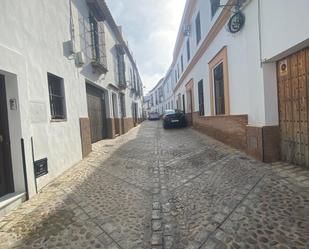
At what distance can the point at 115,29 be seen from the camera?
14023mm

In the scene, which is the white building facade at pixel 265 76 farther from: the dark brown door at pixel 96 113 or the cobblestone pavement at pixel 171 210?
the dark brown door at pixel 96 113

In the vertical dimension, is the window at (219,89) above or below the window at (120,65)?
below

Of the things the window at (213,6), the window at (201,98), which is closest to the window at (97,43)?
the window at (213,6)

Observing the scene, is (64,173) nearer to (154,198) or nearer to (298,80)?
(154,198)

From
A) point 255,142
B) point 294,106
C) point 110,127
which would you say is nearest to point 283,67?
point 294,106

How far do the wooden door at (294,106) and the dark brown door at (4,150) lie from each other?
207 inches

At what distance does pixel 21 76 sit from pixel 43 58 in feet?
3.90

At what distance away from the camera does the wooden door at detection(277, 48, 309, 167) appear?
14.1 ft

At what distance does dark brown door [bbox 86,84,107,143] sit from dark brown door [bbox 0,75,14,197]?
5282 millimetres

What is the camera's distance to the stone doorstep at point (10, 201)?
344cm

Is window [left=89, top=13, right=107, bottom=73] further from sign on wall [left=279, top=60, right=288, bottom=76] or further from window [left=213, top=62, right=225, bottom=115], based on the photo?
sign on wall [left=279, top=60, right=288, bottom=76]

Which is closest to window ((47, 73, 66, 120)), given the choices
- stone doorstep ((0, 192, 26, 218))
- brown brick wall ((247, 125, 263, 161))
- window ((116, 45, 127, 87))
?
stone doorstep ((0, 192, 26, 218))

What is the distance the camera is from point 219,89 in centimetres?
905

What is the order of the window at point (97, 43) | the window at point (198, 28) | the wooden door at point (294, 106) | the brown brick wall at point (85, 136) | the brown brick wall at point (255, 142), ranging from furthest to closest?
the window at point (198, 28) → the window at point (97, 43) → the brown brick wall at point (85, 136) → the brown brick wall at point (255, 142) → the wooden door at point (294, 106)
